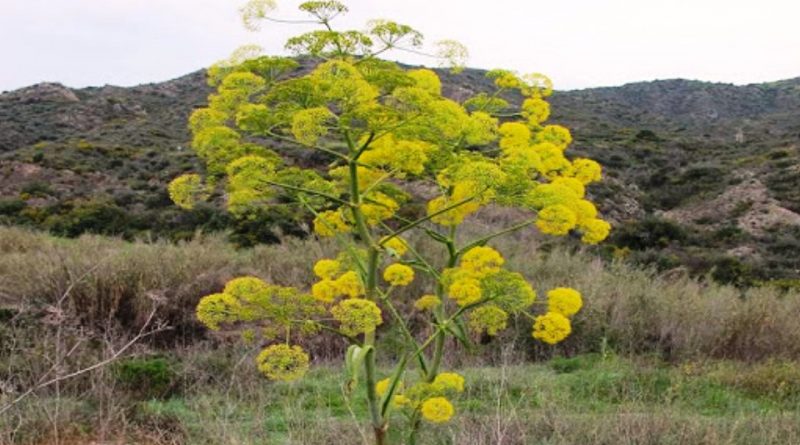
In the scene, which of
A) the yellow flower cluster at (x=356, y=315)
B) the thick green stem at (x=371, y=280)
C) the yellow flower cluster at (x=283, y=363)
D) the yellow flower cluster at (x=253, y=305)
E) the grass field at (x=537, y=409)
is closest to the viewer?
the yellow flower cluster at (x=356, y=315)

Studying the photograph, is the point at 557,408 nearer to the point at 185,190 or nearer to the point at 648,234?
the point at 185,190

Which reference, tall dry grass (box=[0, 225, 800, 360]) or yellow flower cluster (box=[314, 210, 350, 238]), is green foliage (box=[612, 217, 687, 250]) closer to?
tall dry grass (box=[0, 225, 800, 360])

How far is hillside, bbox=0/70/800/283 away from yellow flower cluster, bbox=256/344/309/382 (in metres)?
5.05

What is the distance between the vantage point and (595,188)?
25219 mm

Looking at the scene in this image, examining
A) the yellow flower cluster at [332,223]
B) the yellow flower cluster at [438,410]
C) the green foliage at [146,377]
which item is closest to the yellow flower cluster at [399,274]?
the yellow flower cluster at [332,223]

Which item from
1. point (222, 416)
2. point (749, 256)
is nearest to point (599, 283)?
point (222, 416)

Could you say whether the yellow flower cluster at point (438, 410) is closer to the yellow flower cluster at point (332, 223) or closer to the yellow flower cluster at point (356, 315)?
the yellow flower cluster at point (356, 315)

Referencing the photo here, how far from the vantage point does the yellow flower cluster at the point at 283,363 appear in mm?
2506

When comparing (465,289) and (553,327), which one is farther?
(553,327)

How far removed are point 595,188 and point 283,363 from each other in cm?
2394

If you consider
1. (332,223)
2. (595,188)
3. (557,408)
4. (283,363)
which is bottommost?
(557,408)

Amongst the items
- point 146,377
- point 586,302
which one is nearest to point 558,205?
point 146,377

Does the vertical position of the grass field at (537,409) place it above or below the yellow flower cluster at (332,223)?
below

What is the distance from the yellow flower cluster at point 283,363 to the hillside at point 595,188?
5.05m
